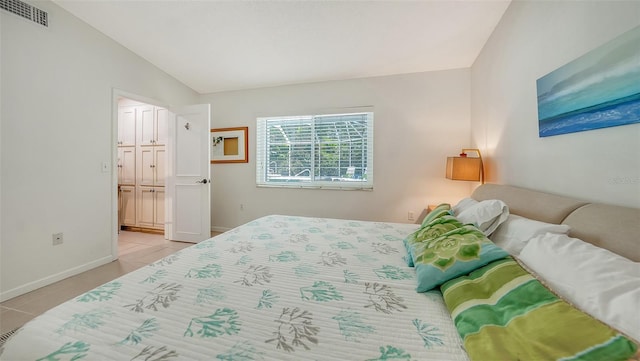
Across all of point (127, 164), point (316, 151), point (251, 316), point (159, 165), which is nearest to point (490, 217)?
point (251, 316)

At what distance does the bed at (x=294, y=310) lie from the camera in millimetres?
672

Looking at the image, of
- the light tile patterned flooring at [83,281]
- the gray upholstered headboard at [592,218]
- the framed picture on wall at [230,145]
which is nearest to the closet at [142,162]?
the light tile patterned flooring at [83,281]

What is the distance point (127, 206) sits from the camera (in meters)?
4.39

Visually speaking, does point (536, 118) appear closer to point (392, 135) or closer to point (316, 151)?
point (392, 135)

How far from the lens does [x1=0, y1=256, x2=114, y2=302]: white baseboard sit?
6.89ft

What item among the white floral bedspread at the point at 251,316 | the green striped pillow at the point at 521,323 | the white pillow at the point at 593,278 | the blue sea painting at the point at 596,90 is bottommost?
the white floral bedspread at the point at 251,316

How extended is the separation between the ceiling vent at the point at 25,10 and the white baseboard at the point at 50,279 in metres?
2.44

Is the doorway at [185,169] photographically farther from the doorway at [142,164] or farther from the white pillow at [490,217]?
the white pillow at [490,217]

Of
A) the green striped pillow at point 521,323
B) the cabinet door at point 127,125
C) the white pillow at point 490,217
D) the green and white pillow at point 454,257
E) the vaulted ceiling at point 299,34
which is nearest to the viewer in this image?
the green striped pillow at point 521,323

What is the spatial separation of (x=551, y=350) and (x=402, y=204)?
9.77ft

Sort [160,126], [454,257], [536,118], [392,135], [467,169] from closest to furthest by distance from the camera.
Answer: [454,257], [536,118], [467,169], [392,135], [160,126]

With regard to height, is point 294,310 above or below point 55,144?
below

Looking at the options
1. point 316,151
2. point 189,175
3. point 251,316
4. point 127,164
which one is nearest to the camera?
point 251,316

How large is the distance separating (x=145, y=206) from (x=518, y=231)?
511 cm
